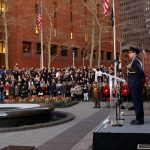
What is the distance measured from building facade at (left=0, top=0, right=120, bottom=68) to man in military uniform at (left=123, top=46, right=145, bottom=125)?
46458 mm

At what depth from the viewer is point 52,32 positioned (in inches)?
2677

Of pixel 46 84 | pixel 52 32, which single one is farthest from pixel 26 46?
pixel 46 84

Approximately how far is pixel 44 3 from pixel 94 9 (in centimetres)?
867

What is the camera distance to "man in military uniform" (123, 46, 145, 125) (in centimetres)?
1138

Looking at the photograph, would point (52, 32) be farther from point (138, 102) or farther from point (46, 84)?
point (138, 102)

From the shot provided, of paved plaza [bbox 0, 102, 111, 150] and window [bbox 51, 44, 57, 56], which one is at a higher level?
window [bbox 51, 44, 57, 56]

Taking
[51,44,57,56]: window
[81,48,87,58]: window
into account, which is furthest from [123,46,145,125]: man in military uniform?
[81,48,87,58]: window

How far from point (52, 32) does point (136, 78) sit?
187 feet

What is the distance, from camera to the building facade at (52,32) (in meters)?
62.9

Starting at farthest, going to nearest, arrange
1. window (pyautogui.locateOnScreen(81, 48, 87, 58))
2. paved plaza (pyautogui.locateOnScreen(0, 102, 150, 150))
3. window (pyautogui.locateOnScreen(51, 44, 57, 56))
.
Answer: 1. window (pyautogui.locateOnScreen(81, 48, 87, 58))
2. window (pyautogui.locateOnScreen(51, 44, 57, 56))
3. paved plaza (pyautogui.locateOnScreen(0, 102, 150, 150))

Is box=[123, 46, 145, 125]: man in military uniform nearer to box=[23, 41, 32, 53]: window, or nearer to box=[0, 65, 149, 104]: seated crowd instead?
box=[0, 65, 149, 104]: seated crowd

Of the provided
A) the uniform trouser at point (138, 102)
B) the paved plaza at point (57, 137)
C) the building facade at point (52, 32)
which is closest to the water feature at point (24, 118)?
the paved plaza at point (57, 137)

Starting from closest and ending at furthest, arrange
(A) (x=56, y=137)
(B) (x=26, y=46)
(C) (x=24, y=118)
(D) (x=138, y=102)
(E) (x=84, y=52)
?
(D) (x=138, y=102) < (A) (x=56, y=137) < (C) (x=24, y=118) < (B) (x=26, y=46) < (E) (x=84, y=52)

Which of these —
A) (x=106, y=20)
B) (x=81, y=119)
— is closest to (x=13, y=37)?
(x=106, y=20)
